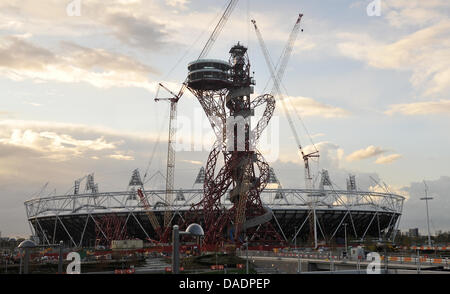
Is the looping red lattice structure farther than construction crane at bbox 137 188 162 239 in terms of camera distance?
No

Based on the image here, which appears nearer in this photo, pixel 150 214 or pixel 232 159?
pixel 232 159

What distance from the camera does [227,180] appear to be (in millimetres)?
118375

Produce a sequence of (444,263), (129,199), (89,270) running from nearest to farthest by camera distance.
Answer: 1. (444,263)
2. (89,270)
3. (129,199)

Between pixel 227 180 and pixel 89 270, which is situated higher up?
pixel 227 180

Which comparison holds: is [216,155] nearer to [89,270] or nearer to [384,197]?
[89,270]

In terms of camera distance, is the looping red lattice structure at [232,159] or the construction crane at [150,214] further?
the construction crane at [150,214]
